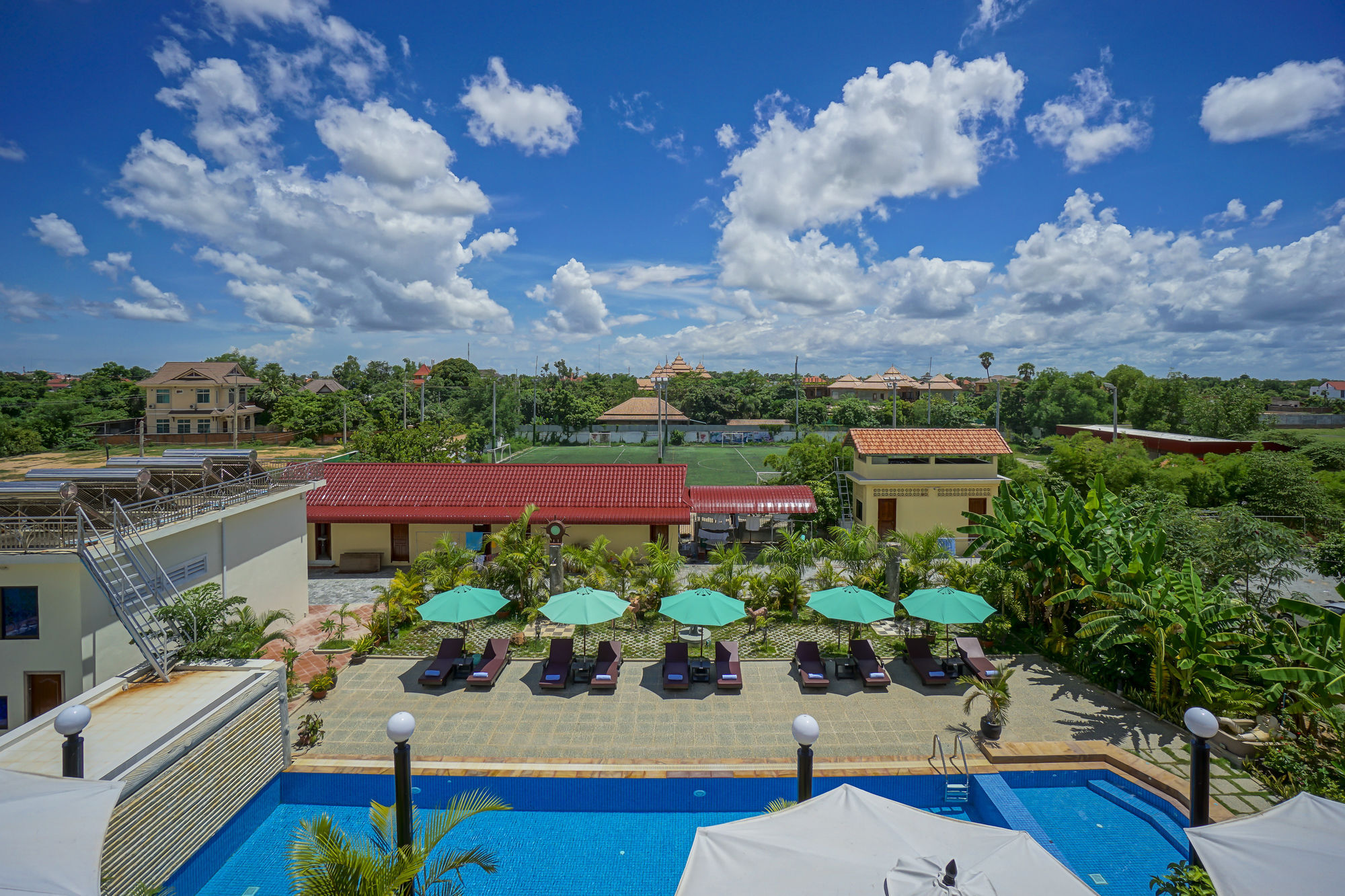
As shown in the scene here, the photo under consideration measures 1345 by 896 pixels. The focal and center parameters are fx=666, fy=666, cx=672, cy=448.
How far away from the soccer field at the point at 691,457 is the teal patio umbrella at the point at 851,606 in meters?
27.4

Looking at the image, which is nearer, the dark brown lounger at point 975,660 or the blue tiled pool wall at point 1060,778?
the blue tiled pool wall at point 1060,778

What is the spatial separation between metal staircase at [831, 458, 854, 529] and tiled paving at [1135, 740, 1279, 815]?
1504 cm

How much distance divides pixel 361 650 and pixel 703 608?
7570 millimetres

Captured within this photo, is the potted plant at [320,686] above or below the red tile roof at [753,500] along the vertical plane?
below

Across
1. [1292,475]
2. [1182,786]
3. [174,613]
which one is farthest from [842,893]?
[1292,475]

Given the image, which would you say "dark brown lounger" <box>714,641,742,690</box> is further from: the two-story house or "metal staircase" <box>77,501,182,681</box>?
the two-story house

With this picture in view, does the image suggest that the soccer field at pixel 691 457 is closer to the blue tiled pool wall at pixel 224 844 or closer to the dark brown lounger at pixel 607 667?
the dark brown lounger at pixel 607 667

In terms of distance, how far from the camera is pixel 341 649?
1503cm

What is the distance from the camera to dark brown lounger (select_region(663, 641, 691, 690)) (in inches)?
512

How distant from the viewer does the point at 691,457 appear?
56844mm

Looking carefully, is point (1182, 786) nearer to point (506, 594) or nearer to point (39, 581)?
point (506, 594)

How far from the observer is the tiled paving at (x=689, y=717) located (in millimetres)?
10883

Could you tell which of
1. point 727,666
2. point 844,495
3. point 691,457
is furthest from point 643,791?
point 691,457

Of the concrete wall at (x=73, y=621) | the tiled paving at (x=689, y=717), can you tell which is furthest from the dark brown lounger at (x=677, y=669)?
the concrete wall at (x=73, y=621)
